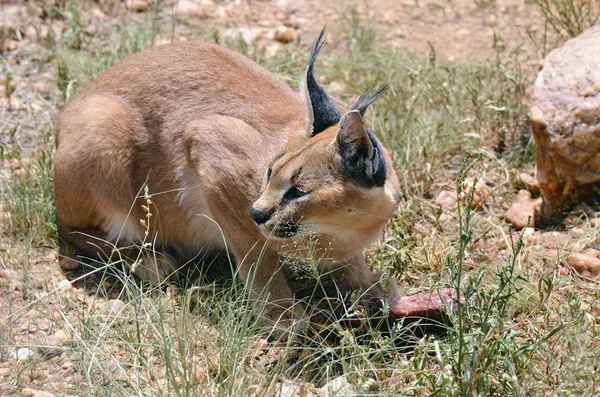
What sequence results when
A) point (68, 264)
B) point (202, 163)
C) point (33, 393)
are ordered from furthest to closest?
1. point (68, 264)
2. point (202, 163)
3. point (33, 393)

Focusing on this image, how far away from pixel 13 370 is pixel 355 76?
12.9 feet

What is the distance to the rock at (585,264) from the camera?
15.3 ft

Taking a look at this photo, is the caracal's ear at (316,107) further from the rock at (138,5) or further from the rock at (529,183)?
the rock at (138,5)

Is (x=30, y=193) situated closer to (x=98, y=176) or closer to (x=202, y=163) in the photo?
(x=98, y=176)

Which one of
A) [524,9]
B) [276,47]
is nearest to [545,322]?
[276,47]

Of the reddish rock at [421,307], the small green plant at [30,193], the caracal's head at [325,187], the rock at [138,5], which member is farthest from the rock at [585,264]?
the rock at [138,5]

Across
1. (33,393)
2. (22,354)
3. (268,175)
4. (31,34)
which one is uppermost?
(268,175)

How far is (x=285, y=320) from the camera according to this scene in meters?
4.44

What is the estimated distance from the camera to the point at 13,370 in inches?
157

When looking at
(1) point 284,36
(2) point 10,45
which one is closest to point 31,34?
(2) point 10,45

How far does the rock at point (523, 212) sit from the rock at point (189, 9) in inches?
156

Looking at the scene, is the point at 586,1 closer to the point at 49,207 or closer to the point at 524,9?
the point at 524,9

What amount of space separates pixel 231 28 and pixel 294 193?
394cm

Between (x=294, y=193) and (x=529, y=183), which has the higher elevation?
(x=294, y=193)
